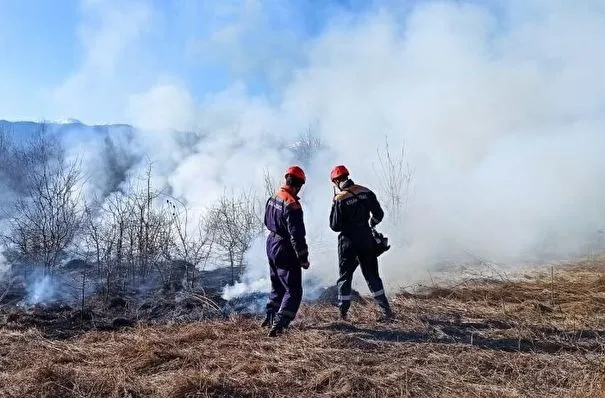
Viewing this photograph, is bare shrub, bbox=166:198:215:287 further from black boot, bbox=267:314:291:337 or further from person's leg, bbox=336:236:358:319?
black boot, bbox=267:314:291:337

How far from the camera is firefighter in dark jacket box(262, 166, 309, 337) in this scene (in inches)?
218

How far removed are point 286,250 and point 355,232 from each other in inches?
38.1

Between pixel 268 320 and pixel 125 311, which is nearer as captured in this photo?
pixel 268 320

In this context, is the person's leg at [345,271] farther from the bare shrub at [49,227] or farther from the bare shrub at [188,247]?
the bare shrub at [49,227]

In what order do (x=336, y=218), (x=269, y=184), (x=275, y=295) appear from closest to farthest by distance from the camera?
(x=275, y=295), (x=336, y=218), (x=269, y=184)

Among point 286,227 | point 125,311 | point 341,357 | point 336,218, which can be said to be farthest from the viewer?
point 125,311

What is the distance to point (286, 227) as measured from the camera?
18.5 feet

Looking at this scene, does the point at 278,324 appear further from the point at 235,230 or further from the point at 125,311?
the point at 235,230

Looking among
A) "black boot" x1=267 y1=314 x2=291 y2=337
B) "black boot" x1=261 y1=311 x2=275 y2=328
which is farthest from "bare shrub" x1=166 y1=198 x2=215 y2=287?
"black boot" x1=267 y1=314 x2=291 y2=337

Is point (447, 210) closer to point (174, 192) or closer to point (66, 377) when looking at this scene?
point (174, 192)

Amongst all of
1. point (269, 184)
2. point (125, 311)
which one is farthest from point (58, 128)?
point (125, 311)

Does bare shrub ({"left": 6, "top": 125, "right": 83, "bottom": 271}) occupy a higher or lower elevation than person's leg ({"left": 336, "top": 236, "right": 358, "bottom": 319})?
higher

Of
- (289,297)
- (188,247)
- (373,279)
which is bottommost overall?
(289,297)

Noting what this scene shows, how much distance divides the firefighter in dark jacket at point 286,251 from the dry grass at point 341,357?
29 centimetres
